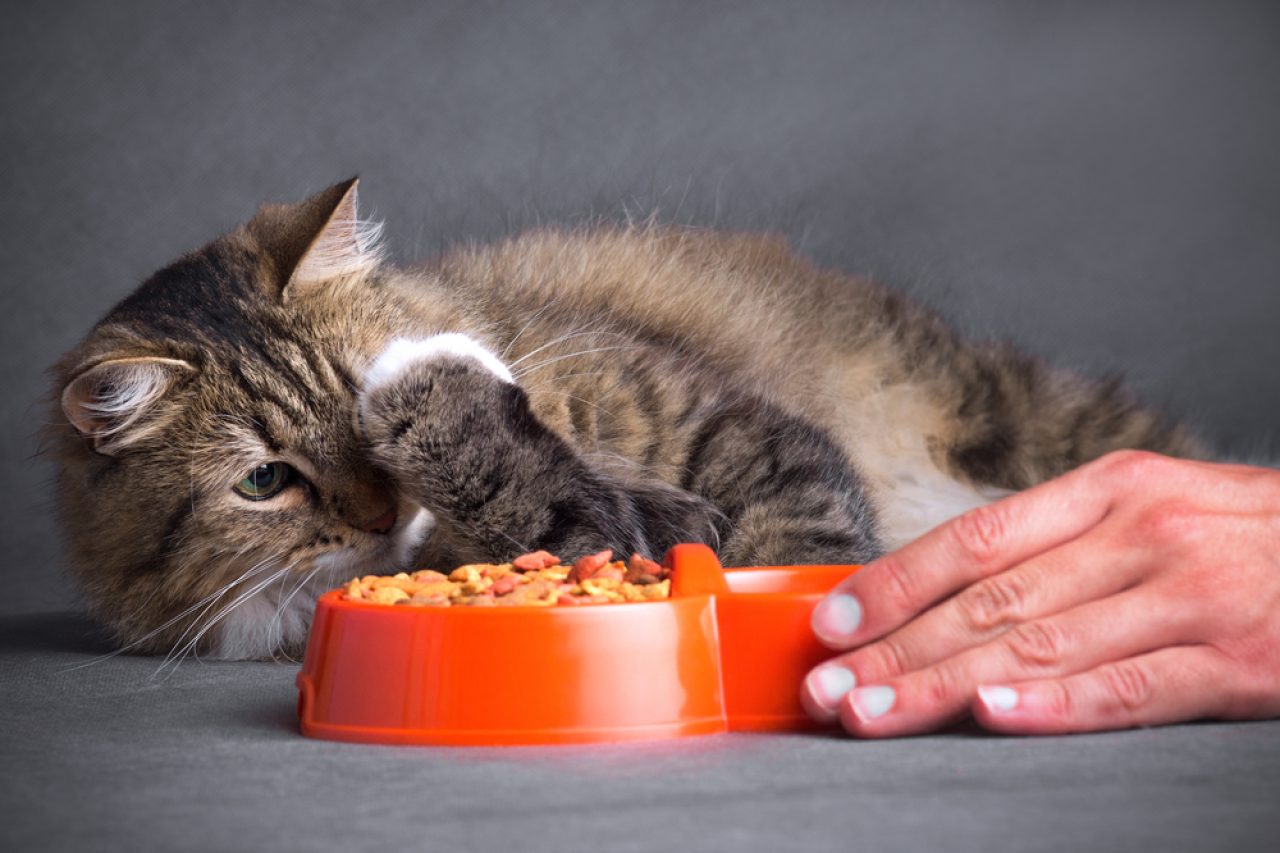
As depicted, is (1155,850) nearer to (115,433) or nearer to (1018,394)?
(115,433)

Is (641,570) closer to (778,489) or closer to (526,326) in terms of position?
(778,489)

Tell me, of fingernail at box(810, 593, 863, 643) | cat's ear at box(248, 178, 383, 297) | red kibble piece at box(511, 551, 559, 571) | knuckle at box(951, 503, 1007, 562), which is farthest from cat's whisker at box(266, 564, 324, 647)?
knuckle at box(951, 503, 1007, 562)

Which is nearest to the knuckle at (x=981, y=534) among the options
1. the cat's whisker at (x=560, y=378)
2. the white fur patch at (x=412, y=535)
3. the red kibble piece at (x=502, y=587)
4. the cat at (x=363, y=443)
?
the red kibble piece at (x=502, y=587)

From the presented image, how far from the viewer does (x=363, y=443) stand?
188cm

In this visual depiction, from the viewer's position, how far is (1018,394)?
2.99 metres

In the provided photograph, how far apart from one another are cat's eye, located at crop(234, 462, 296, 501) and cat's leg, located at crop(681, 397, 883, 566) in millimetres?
631

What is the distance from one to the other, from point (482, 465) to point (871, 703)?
0.67m

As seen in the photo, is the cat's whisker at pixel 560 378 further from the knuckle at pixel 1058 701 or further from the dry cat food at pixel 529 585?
the knuckle at pixel 1058 701

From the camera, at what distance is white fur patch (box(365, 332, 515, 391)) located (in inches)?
72.3

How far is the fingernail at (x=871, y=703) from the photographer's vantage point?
4.25 feet

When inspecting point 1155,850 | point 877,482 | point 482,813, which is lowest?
point 877,482

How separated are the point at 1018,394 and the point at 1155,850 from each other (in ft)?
6.95

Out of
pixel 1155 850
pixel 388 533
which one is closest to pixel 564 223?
pixel 388 533

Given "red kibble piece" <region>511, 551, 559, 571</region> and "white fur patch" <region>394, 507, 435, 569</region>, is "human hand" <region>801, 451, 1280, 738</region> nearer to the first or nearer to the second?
"red kibble piece" <region>511, 551, 559, 571</region>
